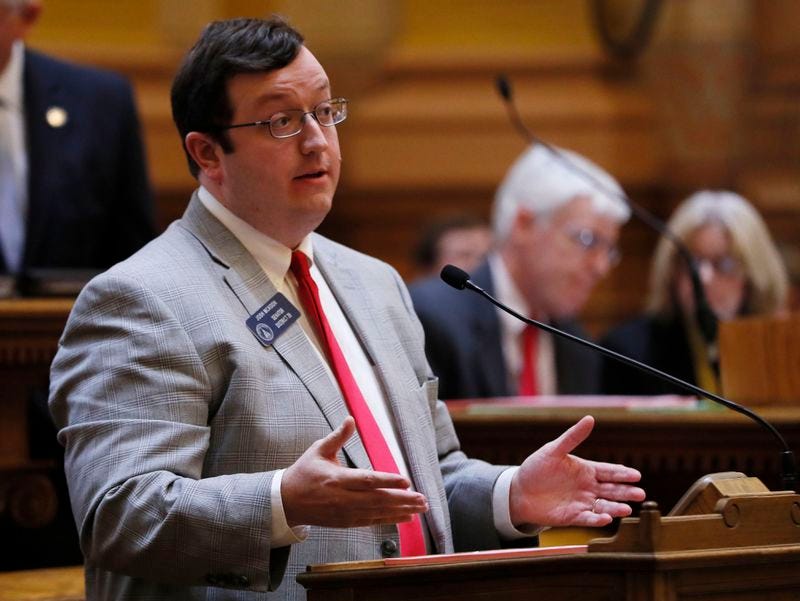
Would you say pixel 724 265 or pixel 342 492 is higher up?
pixel 724 265

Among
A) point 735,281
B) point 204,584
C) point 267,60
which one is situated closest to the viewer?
point 204,584

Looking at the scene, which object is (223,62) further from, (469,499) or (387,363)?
(469,499)

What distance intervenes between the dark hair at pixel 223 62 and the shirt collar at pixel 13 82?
1.40 metres

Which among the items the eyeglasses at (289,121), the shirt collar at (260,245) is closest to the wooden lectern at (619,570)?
the shirt collar at (260,245)

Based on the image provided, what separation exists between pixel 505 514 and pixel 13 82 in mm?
1948

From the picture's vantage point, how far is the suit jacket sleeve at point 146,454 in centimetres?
215

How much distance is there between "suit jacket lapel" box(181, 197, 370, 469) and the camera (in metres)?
2.38

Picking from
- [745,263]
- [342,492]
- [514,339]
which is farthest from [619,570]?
[745,263]

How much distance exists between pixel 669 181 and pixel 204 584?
5269mm

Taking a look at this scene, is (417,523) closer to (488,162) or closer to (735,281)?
(735,281)

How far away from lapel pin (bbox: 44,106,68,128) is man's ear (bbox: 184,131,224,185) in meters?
1.38

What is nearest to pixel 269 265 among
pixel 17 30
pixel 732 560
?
pixel 732 560

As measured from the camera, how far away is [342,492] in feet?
6.66

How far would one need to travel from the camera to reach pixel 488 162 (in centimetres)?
714
